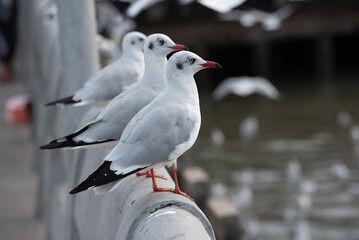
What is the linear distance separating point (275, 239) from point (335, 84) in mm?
13507

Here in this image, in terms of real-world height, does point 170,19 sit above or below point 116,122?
below

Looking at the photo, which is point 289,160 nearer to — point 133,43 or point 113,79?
point 133,43

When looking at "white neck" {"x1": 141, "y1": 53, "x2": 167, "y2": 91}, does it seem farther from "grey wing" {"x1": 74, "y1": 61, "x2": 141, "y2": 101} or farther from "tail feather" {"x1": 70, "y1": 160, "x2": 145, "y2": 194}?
"tail feather" {"x1": 70, "y1": 160, "x2": 145, "y2": 194}

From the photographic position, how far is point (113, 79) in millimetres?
3400

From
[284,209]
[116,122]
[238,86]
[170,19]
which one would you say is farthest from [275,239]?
[170,19]

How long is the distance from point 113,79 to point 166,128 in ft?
3.46

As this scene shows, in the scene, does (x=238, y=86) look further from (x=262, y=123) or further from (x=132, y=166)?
(x=132, y=166)

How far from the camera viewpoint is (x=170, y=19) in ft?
77.2

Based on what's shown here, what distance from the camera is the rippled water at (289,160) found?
1228cm

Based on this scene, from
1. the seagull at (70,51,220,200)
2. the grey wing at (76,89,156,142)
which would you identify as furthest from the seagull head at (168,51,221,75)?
the grey wing at (76,89,156,142)

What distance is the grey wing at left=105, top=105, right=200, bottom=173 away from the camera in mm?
2287

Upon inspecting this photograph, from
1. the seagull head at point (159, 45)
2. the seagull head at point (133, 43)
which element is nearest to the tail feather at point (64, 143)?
the seagull head at point (159, 45)

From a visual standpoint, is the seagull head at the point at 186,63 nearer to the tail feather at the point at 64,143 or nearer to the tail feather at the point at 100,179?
the tail feather at the point at 64,143

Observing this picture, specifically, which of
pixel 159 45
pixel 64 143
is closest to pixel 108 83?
pixel 159 45
